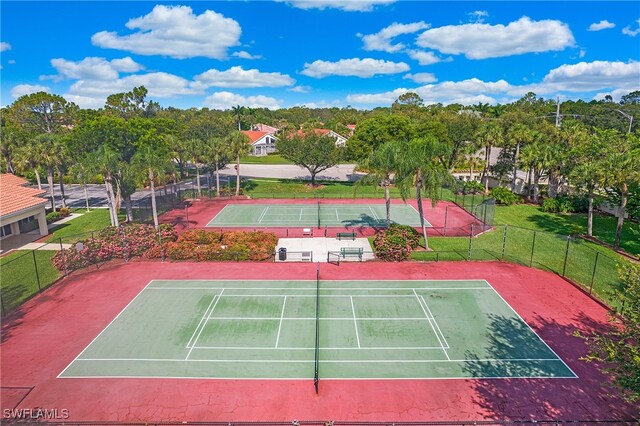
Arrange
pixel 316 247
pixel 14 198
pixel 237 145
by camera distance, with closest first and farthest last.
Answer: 1. pixel 316 247
2. pixel 14 198
3. pixel 237 145

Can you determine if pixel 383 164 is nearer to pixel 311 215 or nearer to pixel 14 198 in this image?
pixel 311 215

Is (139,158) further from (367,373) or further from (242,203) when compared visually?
(367,373)

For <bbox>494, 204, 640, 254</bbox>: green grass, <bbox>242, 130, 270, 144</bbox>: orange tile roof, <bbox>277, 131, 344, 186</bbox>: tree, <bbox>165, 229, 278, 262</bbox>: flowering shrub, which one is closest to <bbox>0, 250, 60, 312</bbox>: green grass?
<bbox>165, 229, 278, 262</bbox>: flowering shrub

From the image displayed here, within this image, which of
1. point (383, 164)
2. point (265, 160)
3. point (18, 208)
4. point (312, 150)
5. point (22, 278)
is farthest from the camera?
point (265, 160)

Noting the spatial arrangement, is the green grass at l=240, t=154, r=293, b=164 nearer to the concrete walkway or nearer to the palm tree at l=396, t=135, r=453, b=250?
the concrete walkway

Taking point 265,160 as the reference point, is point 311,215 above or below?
below

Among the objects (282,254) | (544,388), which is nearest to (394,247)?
(282,254)
